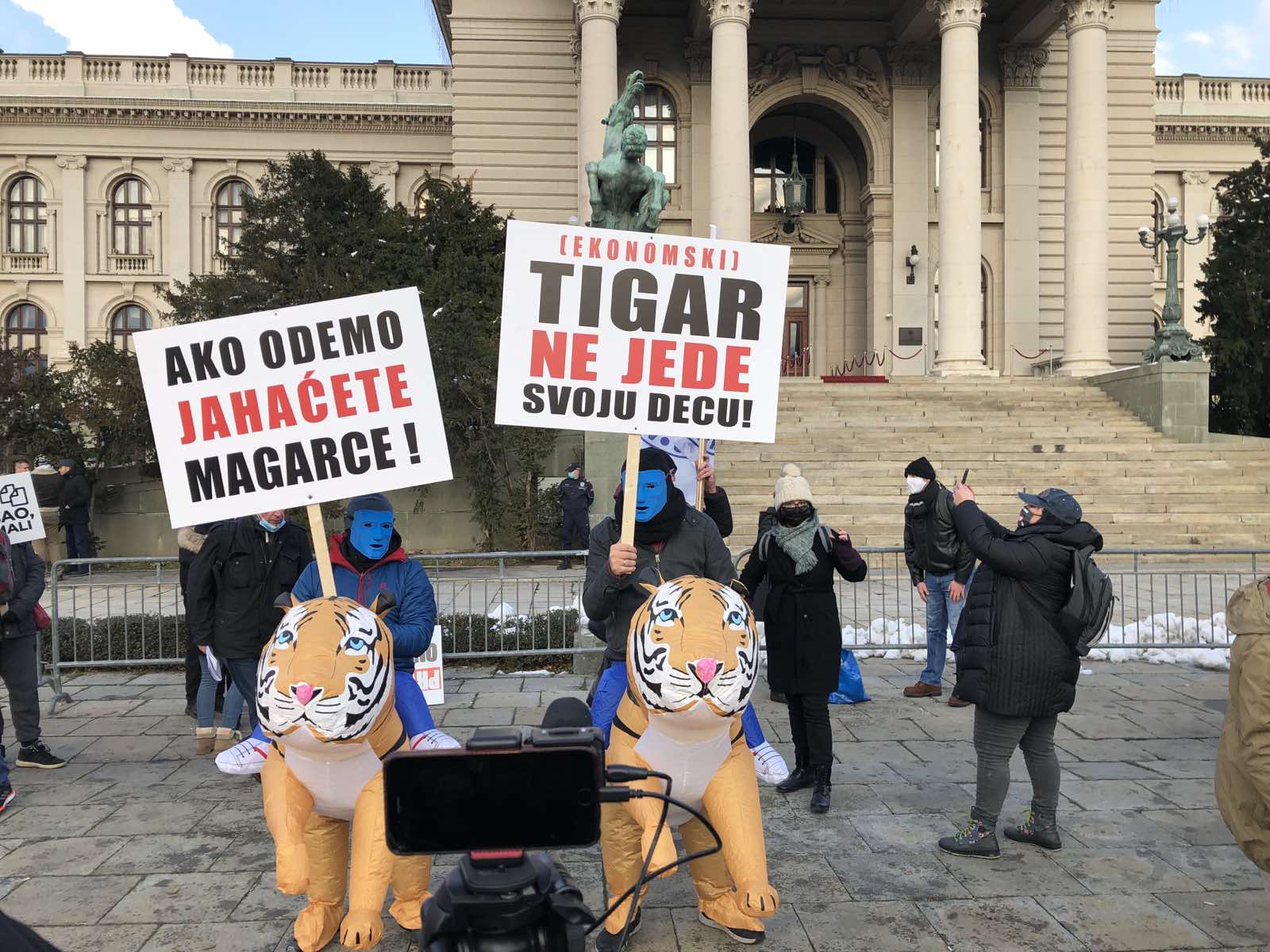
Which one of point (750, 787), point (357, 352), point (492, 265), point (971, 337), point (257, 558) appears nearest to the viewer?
point (750, 787)

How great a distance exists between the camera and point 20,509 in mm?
7910

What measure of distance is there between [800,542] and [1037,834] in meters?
1.87

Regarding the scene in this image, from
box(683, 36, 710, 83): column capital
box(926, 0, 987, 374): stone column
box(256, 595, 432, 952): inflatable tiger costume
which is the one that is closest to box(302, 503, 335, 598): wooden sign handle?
box(256, 595, 432, 952): inflatable tiger costume

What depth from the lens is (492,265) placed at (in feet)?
63.2

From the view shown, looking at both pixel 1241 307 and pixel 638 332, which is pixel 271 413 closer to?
pixel 638 332

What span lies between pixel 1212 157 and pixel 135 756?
152ft

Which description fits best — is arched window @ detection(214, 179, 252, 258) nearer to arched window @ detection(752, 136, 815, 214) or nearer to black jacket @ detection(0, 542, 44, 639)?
arched window @ detection(752, 136, 815, 214)

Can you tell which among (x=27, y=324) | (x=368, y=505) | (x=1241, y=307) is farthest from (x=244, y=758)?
(x=27, y=324)

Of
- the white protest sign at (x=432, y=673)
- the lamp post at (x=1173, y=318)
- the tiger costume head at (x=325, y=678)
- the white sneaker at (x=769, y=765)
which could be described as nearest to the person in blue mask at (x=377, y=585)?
the tiger costume head at (x=325, y=678)

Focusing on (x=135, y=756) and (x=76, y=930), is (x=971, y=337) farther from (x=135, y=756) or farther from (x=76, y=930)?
(x=76, y=930)

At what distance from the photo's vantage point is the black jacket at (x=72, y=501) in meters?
17.2

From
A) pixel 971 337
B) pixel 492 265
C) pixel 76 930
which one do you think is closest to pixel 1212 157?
pixel 971 337

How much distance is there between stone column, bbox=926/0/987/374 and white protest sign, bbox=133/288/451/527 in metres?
22.3

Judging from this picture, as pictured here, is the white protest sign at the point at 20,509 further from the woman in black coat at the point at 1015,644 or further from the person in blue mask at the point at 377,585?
the woman in black coat at the point at 1015,644
